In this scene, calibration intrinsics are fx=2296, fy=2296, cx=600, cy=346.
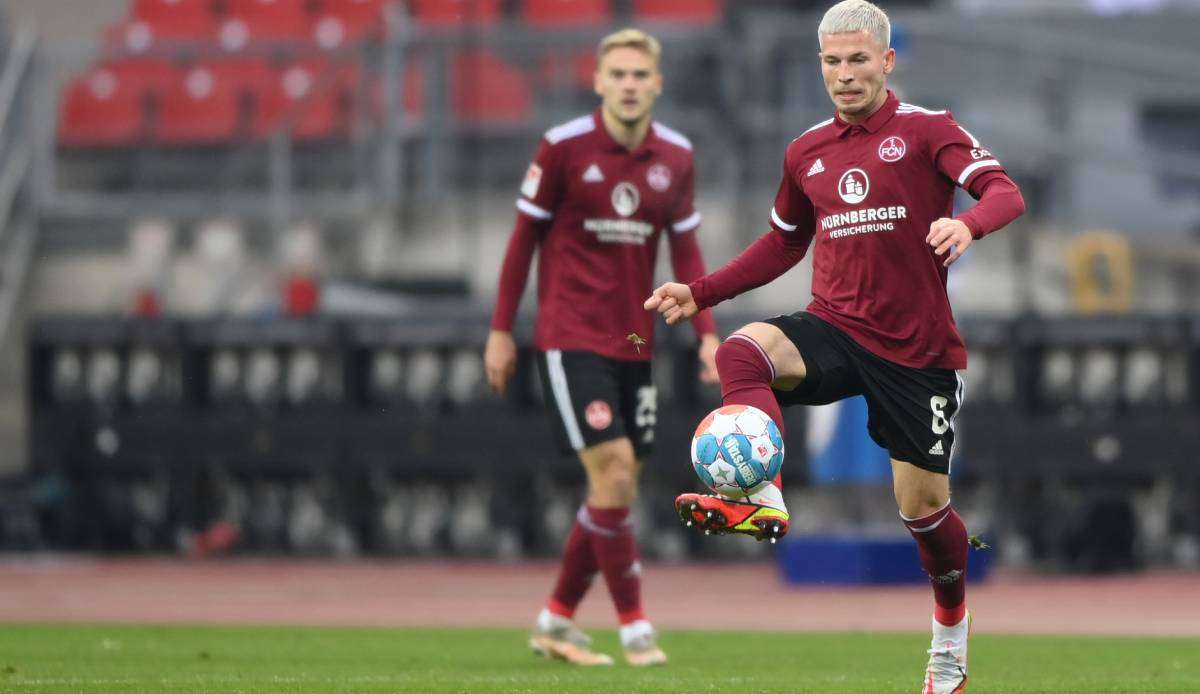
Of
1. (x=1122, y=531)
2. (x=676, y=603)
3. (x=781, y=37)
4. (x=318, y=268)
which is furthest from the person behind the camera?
(x=318, y=268)

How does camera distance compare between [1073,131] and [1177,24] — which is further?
[1177,24]

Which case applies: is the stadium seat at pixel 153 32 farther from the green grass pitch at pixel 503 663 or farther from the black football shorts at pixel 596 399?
the black football shorts at pixel 596 399

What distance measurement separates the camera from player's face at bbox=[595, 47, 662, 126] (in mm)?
9992

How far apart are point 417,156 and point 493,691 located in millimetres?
13501

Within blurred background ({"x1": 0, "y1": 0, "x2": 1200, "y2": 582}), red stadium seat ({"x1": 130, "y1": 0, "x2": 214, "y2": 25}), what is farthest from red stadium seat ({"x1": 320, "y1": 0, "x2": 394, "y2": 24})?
red stadium seat ({"x1": 130, "y1": 0, "x2": 214, "y2": 25})

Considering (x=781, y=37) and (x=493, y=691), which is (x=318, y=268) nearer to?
(x=781, y=37)

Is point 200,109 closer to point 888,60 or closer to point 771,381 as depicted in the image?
point 888,60

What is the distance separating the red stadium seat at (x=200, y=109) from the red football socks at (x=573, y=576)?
1289cm

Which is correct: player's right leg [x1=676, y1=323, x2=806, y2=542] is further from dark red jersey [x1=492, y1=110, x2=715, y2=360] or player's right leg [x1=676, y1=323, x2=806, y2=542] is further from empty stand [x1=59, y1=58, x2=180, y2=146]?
empty stand [x1=59, y1=58, x2=180, y2=146]

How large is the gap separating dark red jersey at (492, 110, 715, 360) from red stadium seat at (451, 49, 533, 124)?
10463 millimetres

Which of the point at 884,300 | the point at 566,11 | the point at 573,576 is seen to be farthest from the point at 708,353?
the point at 566,11

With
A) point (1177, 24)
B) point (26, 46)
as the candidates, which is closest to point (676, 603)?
point (26, 46)

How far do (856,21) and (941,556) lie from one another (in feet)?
5.96

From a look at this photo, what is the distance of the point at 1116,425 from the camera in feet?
62.9
